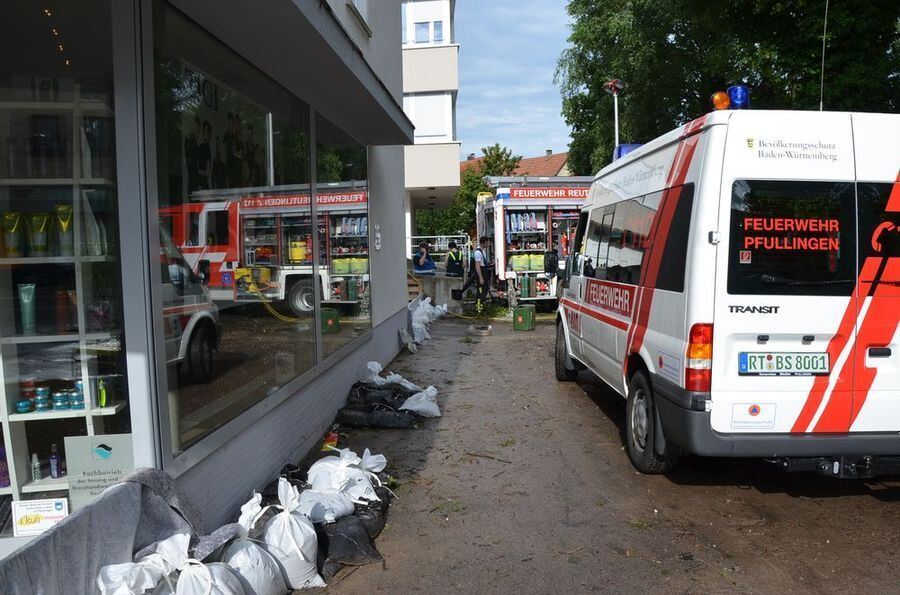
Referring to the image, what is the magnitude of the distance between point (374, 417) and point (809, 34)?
9382mm

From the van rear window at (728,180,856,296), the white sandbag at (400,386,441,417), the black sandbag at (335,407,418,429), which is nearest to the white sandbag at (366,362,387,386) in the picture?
the white sandbag at (400,386,441,417)

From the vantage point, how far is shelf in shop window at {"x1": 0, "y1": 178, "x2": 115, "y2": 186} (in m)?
3.31

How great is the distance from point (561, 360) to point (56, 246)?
21.5 ft

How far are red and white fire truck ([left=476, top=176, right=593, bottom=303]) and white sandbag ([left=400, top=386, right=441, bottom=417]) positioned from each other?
29.6 ft

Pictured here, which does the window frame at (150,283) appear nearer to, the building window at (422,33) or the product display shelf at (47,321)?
the product display shelf at (47,321)

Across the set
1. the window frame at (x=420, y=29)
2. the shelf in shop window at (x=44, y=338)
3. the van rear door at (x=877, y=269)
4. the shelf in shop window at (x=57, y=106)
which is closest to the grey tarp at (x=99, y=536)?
the shelf in shop window at (x=44, y=338)

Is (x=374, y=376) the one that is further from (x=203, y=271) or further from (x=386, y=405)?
(x=203, y=271)

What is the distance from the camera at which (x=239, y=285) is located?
4785mm

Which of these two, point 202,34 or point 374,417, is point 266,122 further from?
point 374,417

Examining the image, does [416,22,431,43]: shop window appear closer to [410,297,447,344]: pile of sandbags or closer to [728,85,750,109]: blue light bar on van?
[410,297,447,344]: pile of sandbags

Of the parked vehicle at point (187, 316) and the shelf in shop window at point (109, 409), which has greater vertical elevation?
the parked vehicle at point (187, 316)

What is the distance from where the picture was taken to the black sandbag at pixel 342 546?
12.6ft

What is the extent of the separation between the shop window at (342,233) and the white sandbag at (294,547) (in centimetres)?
297

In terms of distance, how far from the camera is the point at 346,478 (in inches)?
171
